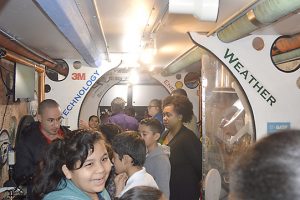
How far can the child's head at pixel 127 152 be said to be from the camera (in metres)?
2.64

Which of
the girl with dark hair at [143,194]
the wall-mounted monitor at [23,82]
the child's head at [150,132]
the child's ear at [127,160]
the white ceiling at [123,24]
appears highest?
the white ceiling at [123,24]

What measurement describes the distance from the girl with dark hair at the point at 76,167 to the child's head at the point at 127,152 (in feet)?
2.34

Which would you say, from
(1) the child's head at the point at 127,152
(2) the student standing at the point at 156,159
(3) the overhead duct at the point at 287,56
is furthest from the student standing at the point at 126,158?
(3) the overhead duct at the point at 287,56

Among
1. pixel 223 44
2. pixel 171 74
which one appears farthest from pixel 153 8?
pixel 171 74

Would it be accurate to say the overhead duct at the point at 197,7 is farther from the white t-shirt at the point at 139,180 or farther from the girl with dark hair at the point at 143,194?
the white t-shirt at the point at 139,180

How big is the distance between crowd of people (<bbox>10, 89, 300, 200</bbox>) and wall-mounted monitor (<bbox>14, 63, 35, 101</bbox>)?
0.54 m

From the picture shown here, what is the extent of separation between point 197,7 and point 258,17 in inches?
25.4

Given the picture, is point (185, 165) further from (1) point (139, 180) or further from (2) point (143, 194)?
(2) point (143, 194)

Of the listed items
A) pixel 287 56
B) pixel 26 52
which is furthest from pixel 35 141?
pixel 287 56

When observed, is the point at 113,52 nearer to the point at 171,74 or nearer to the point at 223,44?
the point at 171,74

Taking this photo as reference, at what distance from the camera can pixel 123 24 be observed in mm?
3564

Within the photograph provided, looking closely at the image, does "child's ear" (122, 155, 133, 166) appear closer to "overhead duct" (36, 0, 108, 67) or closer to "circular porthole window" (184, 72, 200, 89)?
"overhead duct" (36, 0, 108, 67)

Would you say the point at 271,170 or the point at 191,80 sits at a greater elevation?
the point at 191,80

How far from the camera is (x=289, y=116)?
10.9 feet
